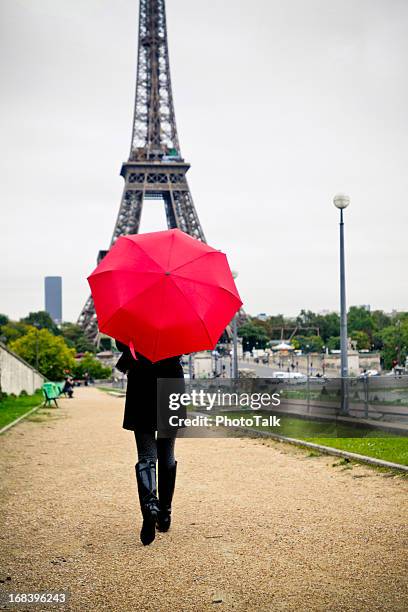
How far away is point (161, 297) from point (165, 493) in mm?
1551

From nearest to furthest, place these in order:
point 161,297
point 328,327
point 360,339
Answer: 1. point 161,297
2. point 360,339
3. point 328,327

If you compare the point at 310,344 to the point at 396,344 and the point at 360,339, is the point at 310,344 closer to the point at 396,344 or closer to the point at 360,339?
the point at 360,339

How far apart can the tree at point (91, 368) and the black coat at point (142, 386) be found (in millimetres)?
91759

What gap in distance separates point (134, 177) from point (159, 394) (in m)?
73.7

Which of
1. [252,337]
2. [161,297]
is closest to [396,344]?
[252,337]

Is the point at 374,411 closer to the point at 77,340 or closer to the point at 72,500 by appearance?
the point at 72,500

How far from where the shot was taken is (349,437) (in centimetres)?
1273

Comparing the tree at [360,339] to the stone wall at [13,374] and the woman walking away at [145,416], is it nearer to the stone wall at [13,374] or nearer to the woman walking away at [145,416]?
the stone wall at [13,374]

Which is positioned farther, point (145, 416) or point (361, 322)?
point (361, 322)

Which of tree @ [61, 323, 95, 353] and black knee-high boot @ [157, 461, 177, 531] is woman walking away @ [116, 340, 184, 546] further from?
tree @ [61, 323, 95, 353]

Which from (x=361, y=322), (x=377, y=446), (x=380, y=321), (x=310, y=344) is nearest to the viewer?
(x=377, y=446)

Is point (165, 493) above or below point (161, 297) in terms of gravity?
below

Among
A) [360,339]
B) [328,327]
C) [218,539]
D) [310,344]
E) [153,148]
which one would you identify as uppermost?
[153,148]

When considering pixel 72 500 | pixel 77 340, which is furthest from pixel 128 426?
pixel 77 340
